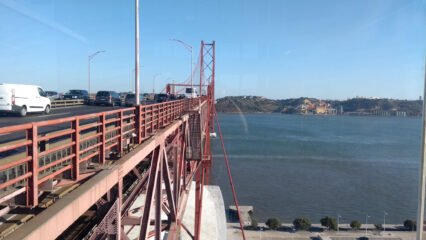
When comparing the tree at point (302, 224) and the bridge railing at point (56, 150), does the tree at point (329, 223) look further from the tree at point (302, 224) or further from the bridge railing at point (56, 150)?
the bridge railing at point (56, 150)

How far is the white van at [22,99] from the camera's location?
42.7 feet

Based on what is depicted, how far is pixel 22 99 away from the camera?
45.8ft

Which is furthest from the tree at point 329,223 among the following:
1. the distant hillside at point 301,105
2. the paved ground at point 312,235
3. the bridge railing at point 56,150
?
the bridge railing at point 56,150

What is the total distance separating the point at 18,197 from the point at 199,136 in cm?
1201

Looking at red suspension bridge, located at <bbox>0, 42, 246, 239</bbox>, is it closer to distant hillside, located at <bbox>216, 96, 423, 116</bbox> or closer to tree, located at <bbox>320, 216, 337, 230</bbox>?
distant hillside, located at <bbox>216, 96, 423, 116</bbox>

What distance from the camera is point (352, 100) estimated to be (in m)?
34.2

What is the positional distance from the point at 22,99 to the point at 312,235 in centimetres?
2403

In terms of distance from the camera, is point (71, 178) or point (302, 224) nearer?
point (71, 178)

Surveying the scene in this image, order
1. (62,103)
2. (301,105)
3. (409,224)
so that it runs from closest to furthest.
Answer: (62,103) < (409,224) < (301,105)

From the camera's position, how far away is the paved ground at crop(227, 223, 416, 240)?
28.2 metres

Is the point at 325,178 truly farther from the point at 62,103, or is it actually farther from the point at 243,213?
the point at 62,103

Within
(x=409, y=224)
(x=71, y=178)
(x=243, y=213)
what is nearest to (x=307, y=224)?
(x=243, y=213)

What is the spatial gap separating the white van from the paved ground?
670 inches

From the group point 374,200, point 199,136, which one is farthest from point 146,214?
point 374,200
